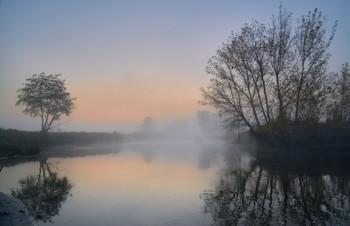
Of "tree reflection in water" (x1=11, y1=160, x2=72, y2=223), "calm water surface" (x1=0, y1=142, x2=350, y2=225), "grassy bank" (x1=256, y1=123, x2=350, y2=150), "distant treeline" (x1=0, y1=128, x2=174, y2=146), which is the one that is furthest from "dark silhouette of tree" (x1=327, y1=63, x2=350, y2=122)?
"distant treeline" (x1=0, y1=128, x2=174, y2=146)

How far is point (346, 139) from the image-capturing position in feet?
73.7

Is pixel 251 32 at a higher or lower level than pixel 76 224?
higher

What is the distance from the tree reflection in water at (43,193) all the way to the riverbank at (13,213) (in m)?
0.27

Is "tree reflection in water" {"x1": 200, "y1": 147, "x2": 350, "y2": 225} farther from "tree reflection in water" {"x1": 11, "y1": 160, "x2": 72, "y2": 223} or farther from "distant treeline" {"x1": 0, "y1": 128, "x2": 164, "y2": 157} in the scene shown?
"distant treeline" {"x1": 0, "y1": 128, "x2": 164, "y2": 157}

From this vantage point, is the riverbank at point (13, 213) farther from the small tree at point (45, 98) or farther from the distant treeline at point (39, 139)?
the small tree at point (45, 98)

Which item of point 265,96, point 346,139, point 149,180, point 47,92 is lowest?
point 149,180

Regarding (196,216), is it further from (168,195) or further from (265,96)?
(265,96)

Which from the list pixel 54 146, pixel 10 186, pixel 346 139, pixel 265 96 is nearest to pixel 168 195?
pixel 10 186

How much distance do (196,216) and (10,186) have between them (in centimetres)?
990

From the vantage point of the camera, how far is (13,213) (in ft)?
21.6

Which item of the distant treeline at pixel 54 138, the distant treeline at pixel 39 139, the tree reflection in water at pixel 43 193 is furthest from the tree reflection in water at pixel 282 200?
the distant treeline at pixel 54 138

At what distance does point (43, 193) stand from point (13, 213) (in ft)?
10.5

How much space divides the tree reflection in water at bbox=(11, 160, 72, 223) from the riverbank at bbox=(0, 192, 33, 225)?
10.6 inches

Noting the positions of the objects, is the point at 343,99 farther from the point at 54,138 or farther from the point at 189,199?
the point at 54,138
